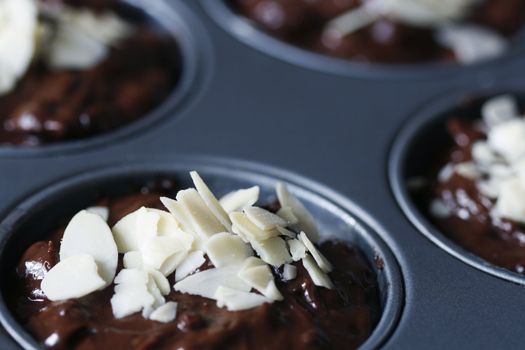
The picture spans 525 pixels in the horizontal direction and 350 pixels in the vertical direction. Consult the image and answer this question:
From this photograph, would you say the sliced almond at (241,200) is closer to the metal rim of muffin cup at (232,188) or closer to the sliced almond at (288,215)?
the sliced almond at (288,215)

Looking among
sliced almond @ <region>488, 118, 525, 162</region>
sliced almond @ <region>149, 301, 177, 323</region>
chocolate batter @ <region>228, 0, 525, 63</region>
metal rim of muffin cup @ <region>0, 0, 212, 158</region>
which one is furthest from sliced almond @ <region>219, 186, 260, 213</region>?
chocolate batter @ <region>228, 0, 525, 63</region>

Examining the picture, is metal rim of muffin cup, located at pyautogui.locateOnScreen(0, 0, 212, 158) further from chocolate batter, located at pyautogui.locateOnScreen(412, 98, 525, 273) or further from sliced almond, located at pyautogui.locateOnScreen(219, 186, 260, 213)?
chocolate batter, located at pyautogui.locateOnScreen(412, 98, 525, 273)

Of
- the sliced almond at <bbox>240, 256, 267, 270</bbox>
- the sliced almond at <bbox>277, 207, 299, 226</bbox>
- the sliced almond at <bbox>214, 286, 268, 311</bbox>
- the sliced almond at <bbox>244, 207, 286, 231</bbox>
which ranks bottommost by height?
the sliced almond at <bbox>214, 286, 268, 311</bbox>

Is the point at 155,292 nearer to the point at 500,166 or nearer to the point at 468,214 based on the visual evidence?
the point at 468,214

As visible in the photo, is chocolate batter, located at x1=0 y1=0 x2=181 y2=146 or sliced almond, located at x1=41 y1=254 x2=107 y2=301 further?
chocolate batter, located at x1=0 y1=0 x2=181 y2=146

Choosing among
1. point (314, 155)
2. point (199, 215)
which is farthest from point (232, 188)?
point (199, 215)

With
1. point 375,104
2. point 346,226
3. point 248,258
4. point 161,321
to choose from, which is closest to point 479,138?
point 375,104
